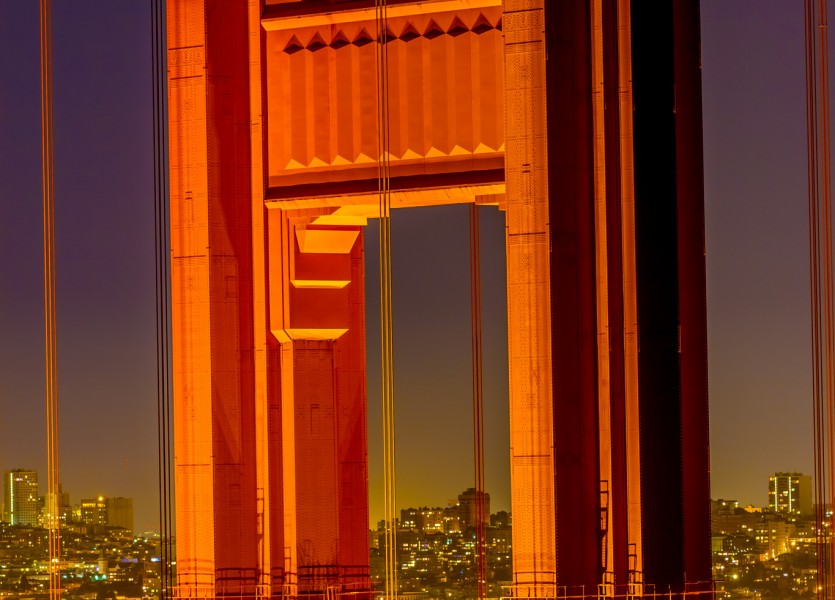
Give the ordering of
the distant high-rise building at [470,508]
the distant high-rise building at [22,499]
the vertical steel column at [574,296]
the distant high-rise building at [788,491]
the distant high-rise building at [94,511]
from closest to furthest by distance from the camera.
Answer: the vertical steel column at [574,296] → the distant high-rise building at [788,491] → the distant high-rise building at [470,508] → the distant high-rise building at [22,499] → the distant high-rise building at [94,511]

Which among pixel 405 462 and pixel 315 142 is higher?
pixel 315 142

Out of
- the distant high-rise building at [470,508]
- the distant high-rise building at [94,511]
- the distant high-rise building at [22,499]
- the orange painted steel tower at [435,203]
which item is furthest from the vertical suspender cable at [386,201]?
the distant high-rise building at [22,499]

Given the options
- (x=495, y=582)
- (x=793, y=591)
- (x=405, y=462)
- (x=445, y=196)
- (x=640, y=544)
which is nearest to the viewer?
(x=640, y=544)

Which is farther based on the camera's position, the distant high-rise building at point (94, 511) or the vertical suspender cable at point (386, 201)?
the distant high-rise building at point (94, 511)

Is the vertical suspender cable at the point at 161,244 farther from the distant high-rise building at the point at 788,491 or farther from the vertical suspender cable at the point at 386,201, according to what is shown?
the distant high-rise building at the point at 788,491

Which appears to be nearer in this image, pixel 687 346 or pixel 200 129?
pixel 687 346

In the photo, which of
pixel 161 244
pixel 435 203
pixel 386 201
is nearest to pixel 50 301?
pixel 161 244

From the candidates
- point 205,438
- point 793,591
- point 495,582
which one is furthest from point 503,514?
point 205,438

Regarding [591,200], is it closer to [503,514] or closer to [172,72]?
[172,72]
